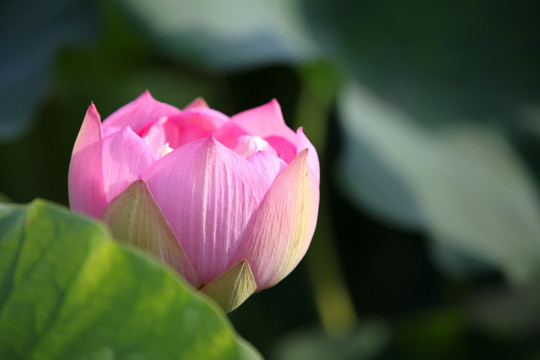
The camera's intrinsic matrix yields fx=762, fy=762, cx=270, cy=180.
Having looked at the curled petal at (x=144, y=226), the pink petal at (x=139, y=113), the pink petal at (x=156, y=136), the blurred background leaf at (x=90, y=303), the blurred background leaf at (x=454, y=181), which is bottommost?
the blurred background leaf at (x=454, y=181)

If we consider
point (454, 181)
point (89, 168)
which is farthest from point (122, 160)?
point (454, 181)

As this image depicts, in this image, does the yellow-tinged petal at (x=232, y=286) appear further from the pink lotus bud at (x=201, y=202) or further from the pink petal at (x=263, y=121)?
the pink petal at (x=263, y=121)

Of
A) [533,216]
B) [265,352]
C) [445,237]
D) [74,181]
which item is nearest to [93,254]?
[74,181]

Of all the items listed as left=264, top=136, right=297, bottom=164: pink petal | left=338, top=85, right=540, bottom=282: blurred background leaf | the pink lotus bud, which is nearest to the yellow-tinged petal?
the pink lotus bud

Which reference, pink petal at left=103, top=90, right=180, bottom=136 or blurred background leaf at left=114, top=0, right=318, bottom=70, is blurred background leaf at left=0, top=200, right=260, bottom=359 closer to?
pink petal at left=103, top=90, right=180, bottom=136

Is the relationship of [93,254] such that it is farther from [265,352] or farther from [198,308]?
[265,352]

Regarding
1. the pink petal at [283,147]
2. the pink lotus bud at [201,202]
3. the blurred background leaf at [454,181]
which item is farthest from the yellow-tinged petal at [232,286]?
the blurred background leaf at [454,181]

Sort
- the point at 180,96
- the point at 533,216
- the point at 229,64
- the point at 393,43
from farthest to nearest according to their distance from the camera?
the point at 180,96, the point at 393,43, the point at 533,216, the point at 229,64
